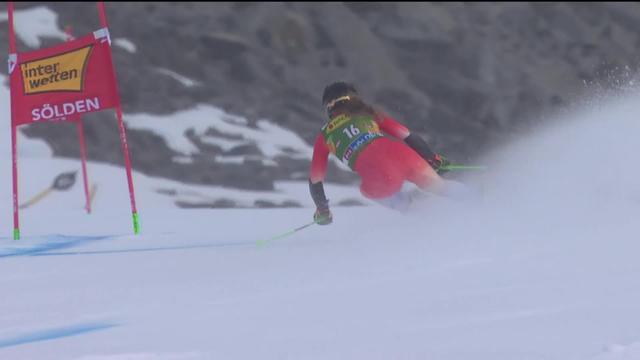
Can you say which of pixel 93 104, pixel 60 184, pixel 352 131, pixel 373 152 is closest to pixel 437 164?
pixel 373 152

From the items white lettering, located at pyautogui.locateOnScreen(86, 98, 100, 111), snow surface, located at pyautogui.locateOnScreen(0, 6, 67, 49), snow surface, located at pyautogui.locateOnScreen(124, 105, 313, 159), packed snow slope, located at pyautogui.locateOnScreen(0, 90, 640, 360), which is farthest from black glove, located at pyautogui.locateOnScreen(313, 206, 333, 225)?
snow surface, located at pyautogui.locateOnScreen(0, 6, 67, 49)

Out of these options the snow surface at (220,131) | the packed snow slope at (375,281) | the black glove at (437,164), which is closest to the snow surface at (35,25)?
the snow surface at (220,131)

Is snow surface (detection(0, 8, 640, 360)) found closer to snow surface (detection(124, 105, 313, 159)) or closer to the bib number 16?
the bib number 16

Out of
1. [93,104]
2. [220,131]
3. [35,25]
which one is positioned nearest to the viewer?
[93,104]

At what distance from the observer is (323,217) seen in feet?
21.1

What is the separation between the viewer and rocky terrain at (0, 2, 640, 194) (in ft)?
69.7

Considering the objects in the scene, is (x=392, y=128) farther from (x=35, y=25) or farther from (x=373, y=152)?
(x=35, y=25)

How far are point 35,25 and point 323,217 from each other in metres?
16.6

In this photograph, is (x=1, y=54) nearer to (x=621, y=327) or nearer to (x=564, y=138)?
(x=564, y=138)

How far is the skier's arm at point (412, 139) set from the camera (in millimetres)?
6375

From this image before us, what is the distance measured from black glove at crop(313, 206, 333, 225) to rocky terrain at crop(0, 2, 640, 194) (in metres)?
13.0

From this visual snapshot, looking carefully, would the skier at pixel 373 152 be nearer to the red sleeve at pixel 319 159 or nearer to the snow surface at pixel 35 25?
the red sleeve at pixel 319 159

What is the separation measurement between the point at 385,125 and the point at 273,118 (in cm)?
1427

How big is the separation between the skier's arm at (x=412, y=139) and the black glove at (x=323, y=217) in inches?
31.5
